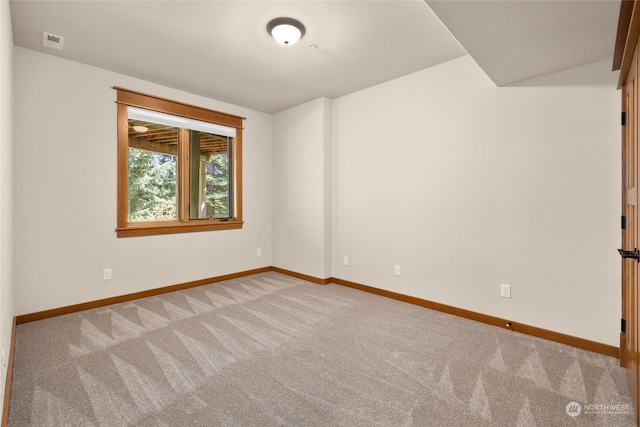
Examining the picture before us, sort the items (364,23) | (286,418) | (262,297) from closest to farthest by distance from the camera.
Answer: (286,418)
(364,23)
(262,297)

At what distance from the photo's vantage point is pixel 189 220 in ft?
14.0

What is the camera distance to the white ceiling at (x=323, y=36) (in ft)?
5.98

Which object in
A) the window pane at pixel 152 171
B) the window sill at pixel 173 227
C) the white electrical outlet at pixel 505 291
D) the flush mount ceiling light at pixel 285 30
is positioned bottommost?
the white electrical outlet at pixel 505 291

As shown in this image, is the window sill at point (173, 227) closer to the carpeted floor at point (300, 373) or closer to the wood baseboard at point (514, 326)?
the carpeted floor at point (300, 373)

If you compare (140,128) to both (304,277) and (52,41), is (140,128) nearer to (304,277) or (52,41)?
(52,41)

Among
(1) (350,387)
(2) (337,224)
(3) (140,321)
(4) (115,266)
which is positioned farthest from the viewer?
(2) (337,224)

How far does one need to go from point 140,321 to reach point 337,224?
2.55 meters

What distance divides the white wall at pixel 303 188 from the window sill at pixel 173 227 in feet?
2.52

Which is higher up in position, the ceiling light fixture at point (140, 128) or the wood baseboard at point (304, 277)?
the ceiling light fixture at point (140, 128)

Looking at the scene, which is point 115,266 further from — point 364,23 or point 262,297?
point 364,23

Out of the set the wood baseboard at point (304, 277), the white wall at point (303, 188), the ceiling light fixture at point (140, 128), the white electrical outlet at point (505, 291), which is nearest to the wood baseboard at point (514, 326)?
the white electrical outlet at point (505, 291)

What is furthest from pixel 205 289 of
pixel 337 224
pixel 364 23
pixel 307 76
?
pixel 364 23

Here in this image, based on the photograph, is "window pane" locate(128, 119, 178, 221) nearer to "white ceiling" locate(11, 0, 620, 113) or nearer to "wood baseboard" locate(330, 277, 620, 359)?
"white ceiling" locate(11, 0, 620, 113)

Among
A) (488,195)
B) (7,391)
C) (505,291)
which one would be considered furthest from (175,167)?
(505,291)
